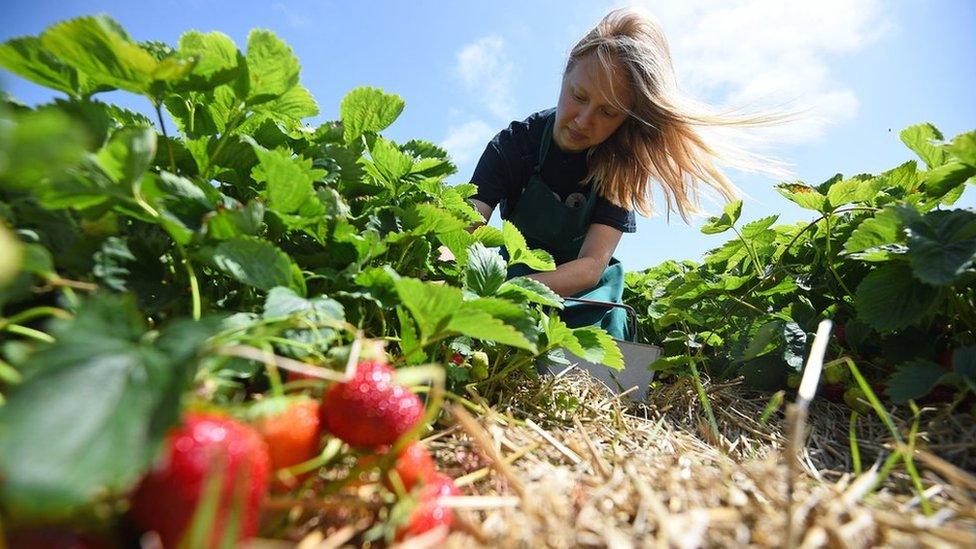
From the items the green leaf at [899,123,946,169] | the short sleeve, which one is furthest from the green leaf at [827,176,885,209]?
the short sleeve

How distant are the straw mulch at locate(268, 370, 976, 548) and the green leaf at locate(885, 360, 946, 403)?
66 millimetres

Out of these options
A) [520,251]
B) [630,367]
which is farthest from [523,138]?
[520,251]

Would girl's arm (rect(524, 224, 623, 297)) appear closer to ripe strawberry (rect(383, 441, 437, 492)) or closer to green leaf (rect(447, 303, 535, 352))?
green leaf (rect(447, 303, 535, 352))

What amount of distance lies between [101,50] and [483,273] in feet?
2.26

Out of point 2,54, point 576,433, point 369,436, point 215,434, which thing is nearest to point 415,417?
point 369,436

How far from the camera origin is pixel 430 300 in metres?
0.75

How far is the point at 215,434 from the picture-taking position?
0.42m

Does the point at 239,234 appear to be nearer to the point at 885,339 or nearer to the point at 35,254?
the point at 35,254

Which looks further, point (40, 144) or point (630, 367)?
point (630, 367)

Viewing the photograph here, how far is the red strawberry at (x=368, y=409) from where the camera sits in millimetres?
543

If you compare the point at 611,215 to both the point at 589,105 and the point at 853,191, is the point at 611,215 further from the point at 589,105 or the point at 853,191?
the point at 853,191

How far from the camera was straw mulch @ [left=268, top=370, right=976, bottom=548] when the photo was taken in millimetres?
548

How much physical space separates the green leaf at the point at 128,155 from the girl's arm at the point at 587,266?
1608mm

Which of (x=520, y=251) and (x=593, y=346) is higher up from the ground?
(x=520, y=251)
